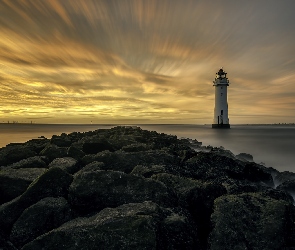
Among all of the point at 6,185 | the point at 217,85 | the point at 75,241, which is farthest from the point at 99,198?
the point at 217,85

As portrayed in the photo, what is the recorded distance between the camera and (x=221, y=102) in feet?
161

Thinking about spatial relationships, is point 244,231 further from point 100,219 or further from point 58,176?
point 58,176

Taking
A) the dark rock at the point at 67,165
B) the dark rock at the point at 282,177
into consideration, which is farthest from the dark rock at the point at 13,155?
the dark rock at the point at 282,177

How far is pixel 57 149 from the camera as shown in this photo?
8.48m

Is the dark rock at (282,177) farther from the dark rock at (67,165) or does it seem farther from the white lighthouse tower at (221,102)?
the white lighthouse tower at (221,102)

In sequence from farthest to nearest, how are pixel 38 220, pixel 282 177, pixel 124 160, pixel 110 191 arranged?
1. pixel 282 177
2. pixel 124 160
3. pixel 110 191
4. pixel 38 220

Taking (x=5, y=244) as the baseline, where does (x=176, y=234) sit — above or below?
above

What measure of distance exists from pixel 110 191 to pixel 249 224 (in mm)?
2253

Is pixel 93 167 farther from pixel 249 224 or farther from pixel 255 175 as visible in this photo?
pixel 255 175

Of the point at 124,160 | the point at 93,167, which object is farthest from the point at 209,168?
the point at 93,167

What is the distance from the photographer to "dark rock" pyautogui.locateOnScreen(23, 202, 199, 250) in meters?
3.15

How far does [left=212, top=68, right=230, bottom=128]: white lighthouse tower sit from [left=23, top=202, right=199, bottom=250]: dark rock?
4777 cm

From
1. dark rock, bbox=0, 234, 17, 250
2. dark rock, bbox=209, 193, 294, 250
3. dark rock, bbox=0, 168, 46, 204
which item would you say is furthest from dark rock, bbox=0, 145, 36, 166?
dark rock, bbox=209, 193, 294, 250

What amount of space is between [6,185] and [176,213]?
3.55m
